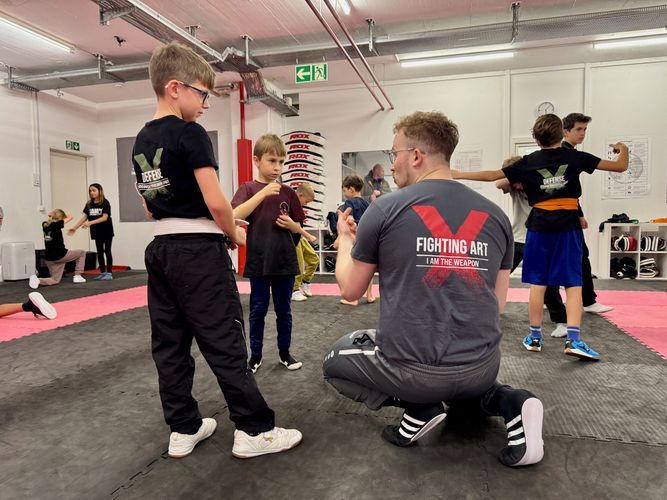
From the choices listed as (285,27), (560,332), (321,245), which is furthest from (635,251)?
(285,27)

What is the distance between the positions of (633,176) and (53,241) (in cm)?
984

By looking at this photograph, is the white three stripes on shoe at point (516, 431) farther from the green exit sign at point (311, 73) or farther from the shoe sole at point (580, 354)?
the green exit sign at point (311, 73)

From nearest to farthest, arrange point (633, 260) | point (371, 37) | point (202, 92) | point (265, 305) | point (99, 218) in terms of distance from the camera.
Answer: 1. point (202, 92)
2. point (265, 305)
3. point (371, 37)
4. point (633, 260)
5. point (99, 218)

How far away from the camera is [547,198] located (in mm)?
2812

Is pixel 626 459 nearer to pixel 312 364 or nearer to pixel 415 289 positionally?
pixel 415 289

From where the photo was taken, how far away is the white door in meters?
9.08

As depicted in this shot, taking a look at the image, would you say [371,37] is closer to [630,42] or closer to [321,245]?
[321,245]

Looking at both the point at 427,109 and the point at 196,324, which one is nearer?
the point at 196,324

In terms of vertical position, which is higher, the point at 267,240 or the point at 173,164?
the point at 173,164

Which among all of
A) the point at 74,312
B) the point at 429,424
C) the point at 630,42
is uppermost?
the point at 630,42

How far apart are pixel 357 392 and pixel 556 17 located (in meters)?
5.90

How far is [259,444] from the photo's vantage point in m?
1.58

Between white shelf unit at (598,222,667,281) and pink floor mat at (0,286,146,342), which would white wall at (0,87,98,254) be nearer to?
pink floor mat at (0,286,146,342)

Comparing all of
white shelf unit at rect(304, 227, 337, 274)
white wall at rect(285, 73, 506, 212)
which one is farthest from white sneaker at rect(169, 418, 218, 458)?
white wall at rect(285, 73, 506, 212)
